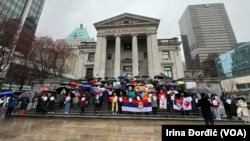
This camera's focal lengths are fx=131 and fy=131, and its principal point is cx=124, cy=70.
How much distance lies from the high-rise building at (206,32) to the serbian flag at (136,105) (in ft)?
291

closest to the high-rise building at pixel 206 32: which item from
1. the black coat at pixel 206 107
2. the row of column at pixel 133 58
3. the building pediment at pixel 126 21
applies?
the building pediment at pixel 126 21

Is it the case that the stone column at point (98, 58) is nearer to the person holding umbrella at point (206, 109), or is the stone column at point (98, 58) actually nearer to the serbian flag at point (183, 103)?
the serbian flag at point (183, 103)

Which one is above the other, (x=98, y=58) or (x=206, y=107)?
(x=98, y=58)

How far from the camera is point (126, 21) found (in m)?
30.7

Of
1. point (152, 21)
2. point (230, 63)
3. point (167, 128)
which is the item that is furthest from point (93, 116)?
point (230, 63)

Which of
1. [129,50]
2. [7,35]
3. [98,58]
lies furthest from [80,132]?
[129,50]

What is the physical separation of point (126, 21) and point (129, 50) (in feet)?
22.1

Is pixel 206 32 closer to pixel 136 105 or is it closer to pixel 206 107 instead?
pixel 136 105

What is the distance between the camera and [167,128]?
282cm

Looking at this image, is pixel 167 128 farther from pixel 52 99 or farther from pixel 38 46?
pixel 38 46

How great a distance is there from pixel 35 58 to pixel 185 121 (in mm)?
24741

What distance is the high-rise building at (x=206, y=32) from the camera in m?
95.1

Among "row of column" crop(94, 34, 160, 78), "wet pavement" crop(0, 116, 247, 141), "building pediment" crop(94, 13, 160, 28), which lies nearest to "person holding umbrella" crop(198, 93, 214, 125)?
"wet pavement" crop(0, 116, 247, 141)

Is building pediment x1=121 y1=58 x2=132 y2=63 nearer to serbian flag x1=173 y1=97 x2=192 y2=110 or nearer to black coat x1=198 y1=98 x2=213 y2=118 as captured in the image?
serbian flag x1=173 y1=97 x2=192 y2=110
